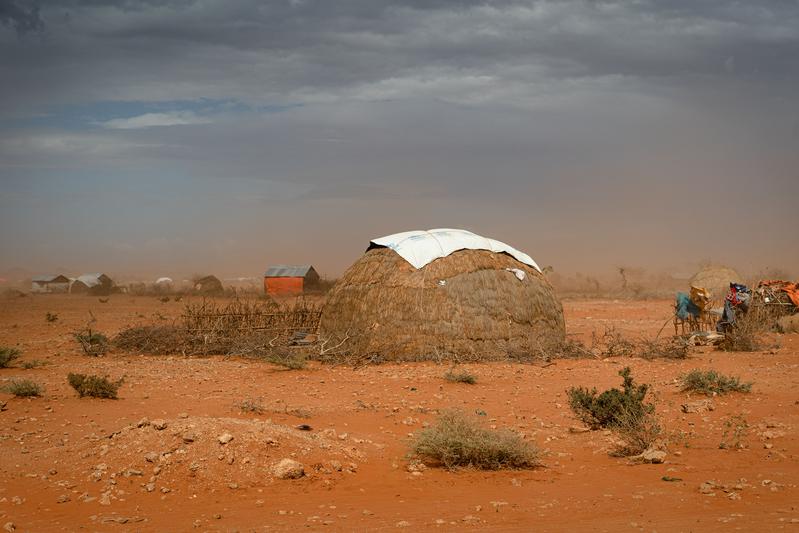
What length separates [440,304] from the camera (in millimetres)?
14250

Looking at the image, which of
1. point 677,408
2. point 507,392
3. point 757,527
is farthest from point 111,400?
point 757,527

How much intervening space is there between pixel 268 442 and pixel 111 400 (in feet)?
13.2

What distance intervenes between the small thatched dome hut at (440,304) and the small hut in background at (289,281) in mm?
19063

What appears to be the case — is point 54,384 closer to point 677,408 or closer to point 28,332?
point 677,408

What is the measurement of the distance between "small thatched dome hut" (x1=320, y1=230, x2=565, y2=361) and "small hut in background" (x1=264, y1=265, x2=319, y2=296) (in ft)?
62.5

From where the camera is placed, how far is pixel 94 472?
6531 millimetres

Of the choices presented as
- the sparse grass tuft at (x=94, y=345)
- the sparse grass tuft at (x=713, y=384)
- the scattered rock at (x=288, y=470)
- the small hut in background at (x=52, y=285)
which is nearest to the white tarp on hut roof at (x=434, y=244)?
the sparse grass tuft at (x=713, y=384)

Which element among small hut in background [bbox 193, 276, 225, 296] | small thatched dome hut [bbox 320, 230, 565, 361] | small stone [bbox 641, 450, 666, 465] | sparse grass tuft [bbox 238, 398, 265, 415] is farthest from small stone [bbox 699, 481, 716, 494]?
small hut in background [bbox 193, 276, 225, 296]

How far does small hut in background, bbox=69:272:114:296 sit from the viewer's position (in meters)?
41.4

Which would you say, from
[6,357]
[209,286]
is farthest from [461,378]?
[209,286]

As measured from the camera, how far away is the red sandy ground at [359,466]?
5.62 metres

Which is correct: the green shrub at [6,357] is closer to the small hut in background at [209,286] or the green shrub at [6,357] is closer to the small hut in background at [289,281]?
the small hut in background at [289,281]

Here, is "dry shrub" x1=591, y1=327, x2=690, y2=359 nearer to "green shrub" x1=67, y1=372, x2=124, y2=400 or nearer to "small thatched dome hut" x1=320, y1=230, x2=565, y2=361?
"small thatched dome hut" x1=320, y1=230, x2=565, y2=361

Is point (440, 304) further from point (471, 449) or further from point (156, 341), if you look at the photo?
point (471, 449)
